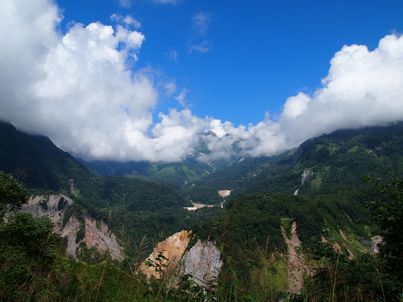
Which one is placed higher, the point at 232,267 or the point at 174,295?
the point at 232,267

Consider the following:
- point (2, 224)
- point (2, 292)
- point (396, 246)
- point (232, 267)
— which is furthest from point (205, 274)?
point (2, 224)

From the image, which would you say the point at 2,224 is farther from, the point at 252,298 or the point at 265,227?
the point at 265,227

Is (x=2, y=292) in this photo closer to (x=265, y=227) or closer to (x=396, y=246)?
(x=396, y=246)

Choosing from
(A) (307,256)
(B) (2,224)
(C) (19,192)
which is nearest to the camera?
(A) (307,256)

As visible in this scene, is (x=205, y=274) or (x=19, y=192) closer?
(x=205, y=274)

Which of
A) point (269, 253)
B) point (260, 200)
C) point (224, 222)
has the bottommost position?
point (269, 253)

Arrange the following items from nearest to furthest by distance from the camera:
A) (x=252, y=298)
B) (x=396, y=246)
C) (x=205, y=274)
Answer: (x=252, y=298)
(x=205, y=274)
(x=396, y=246)

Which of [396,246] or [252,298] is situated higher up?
[396,246]

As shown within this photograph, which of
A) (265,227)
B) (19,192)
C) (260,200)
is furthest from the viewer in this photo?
(260,200)

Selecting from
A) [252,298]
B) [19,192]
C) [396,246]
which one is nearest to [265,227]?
[19,192]
